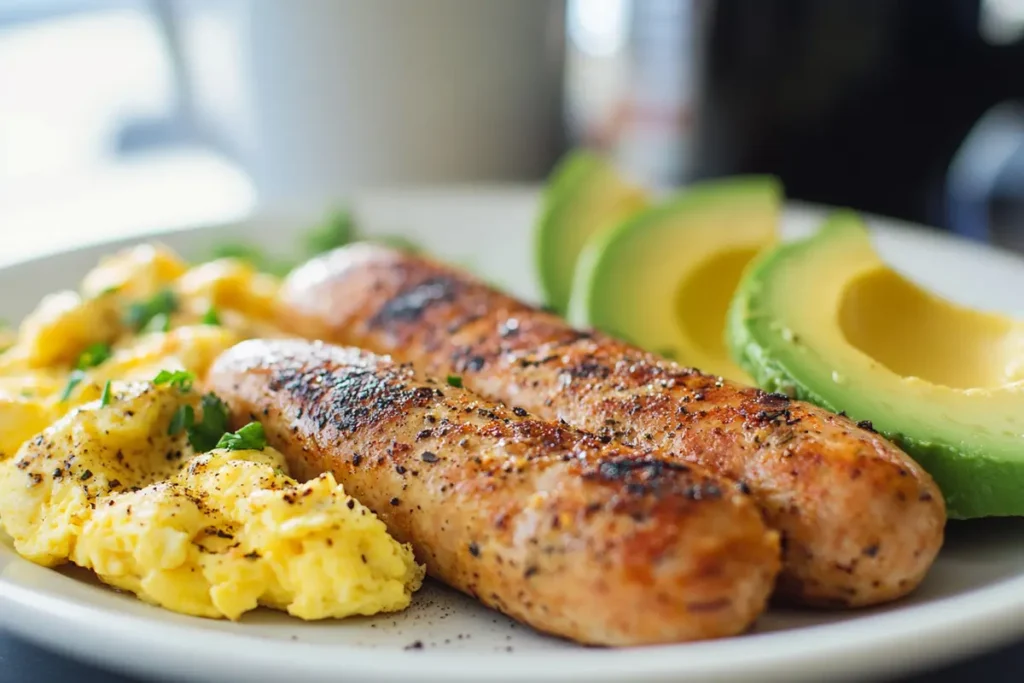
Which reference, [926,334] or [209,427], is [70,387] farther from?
[926,334]

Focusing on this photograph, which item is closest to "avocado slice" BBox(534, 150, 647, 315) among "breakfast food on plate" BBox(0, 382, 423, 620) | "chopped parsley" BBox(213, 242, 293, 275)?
"chopped parsley" BBox(213, 242, 293, 275)

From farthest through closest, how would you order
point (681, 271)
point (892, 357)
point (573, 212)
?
point (573, 212)
point (681, 271)
point (892, 357)

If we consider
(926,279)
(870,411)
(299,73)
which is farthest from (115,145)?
(870,411)

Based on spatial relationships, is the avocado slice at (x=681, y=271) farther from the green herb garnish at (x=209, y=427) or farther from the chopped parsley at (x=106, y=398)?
the chopped parsley at (x=106, y=398)

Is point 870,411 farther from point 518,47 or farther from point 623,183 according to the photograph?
point 518,47

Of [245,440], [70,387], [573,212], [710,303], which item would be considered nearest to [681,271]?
[710,303]

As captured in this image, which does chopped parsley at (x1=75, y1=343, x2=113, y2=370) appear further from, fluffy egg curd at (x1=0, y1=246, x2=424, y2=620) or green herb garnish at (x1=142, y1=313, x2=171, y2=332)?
green herb garnish at (x1=142, y1=313, x2=171, y2=332)
